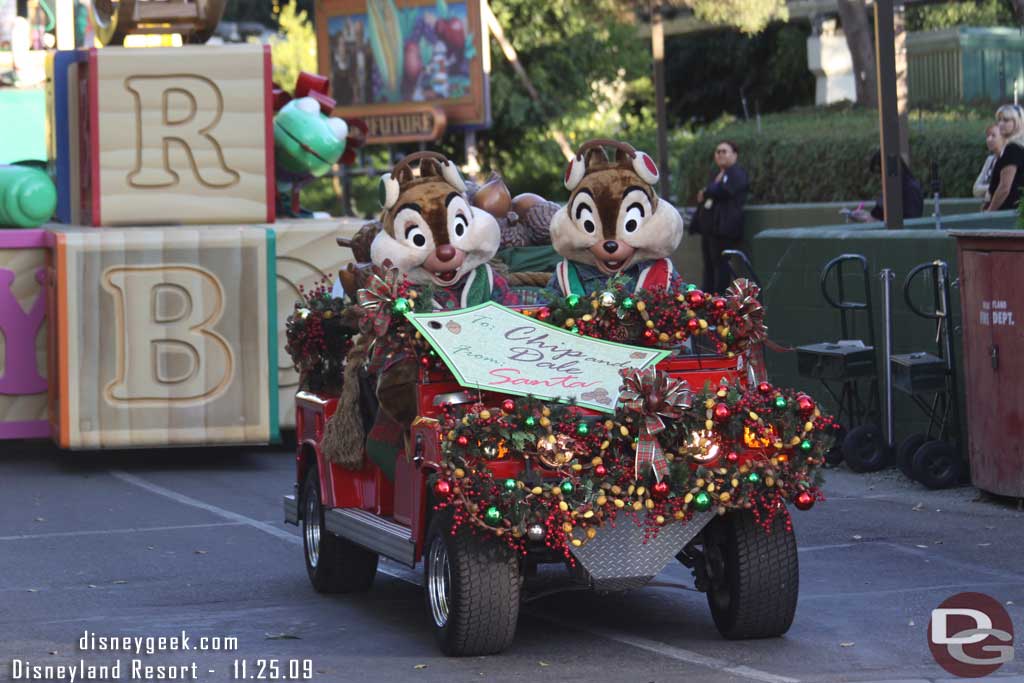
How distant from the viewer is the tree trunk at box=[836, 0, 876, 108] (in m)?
26.9

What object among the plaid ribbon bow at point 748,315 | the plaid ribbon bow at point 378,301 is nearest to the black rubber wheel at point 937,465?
the plaid ribbon bow at point 748,315

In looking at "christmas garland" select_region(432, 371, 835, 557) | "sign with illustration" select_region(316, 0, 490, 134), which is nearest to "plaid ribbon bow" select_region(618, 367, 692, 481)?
"christmas garland" select_region(432, 371, 835, 557)

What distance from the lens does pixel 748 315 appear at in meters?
7.60

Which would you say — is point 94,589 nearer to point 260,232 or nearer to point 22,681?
point 22,681

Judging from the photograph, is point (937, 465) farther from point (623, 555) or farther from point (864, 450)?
point (623, 555)

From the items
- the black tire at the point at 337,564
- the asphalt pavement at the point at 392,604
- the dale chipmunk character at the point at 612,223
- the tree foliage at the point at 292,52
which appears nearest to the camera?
the asphalt pavement at the point at 392,604

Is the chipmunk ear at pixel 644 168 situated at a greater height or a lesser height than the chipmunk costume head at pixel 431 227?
greater

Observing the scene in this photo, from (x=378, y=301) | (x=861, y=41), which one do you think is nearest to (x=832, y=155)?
(x=861, y=41)

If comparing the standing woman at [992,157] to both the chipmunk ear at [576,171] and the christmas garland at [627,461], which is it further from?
the christmas garland at [627,461]

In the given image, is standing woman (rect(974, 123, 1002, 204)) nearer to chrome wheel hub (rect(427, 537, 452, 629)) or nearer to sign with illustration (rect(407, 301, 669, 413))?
sign with illustration (rect(407, 301, 669, 413))

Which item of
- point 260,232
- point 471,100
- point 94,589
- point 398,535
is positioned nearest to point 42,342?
point 260,232

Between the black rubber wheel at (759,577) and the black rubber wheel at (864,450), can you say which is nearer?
the black rubber wheel at (759,577)

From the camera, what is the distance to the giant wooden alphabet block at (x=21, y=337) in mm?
13703

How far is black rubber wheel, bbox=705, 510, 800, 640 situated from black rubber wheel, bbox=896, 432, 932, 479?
441 centimetres
